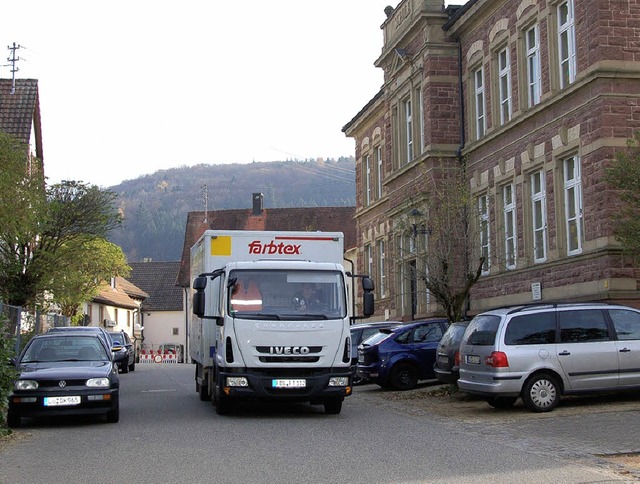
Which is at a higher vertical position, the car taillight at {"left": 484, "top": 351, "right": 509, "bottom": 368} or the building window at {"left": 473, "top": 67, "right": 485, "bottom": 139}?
the building window at {"left": 473, "top": 67, "right": 485, "bottom": 139}

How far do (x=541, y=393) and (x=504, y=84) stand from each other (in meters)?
13.7

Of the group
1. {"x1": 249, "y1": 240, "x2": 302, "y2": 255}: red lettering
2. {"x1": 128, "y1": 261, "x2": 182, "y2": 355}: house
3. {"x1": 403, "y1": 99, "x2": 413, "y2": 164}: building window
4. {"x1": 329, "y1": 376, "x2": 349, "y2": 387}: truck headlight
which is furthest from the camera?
{"x1": 128, "y1": 261, "x2": 182, "y2": 355}: house

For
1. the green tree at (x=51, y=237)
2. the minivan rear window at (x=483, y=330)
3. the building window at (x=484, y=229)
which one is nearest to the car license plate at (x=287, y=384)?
the minivan rear window at (x=483, y=330)

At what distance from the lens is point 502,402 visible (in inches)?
685

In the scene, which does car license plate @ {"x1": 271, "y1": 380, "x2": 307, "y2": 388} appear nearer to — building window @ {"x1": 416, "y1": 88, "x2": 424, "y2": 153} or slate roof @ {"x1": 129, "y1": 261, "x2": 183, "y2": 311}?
building window @ {"x1": 416, "y1": 88, "x2": 424, "y2": 153}

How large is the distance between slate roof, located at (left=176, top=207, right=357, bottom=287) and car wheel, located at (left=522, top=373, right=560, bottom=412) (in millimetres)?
60146

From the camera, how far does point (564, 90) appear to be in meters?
22.7

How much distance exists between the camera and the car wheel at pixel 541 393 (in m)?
16.0

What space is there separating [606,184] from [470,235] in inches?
157

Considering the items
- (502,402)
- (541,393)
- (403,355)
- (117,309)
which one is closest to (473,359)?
(502,402)

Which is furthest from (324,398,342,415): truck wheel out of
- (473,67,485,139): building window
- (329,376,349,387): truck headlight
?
(473,67,485,139): building window

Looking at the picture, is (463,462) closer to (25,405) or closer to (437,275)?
(25,405)

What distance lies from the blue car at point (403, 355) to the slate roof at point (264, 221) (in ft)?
174

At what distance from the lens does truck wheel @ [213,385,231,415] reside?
16.9 metres
